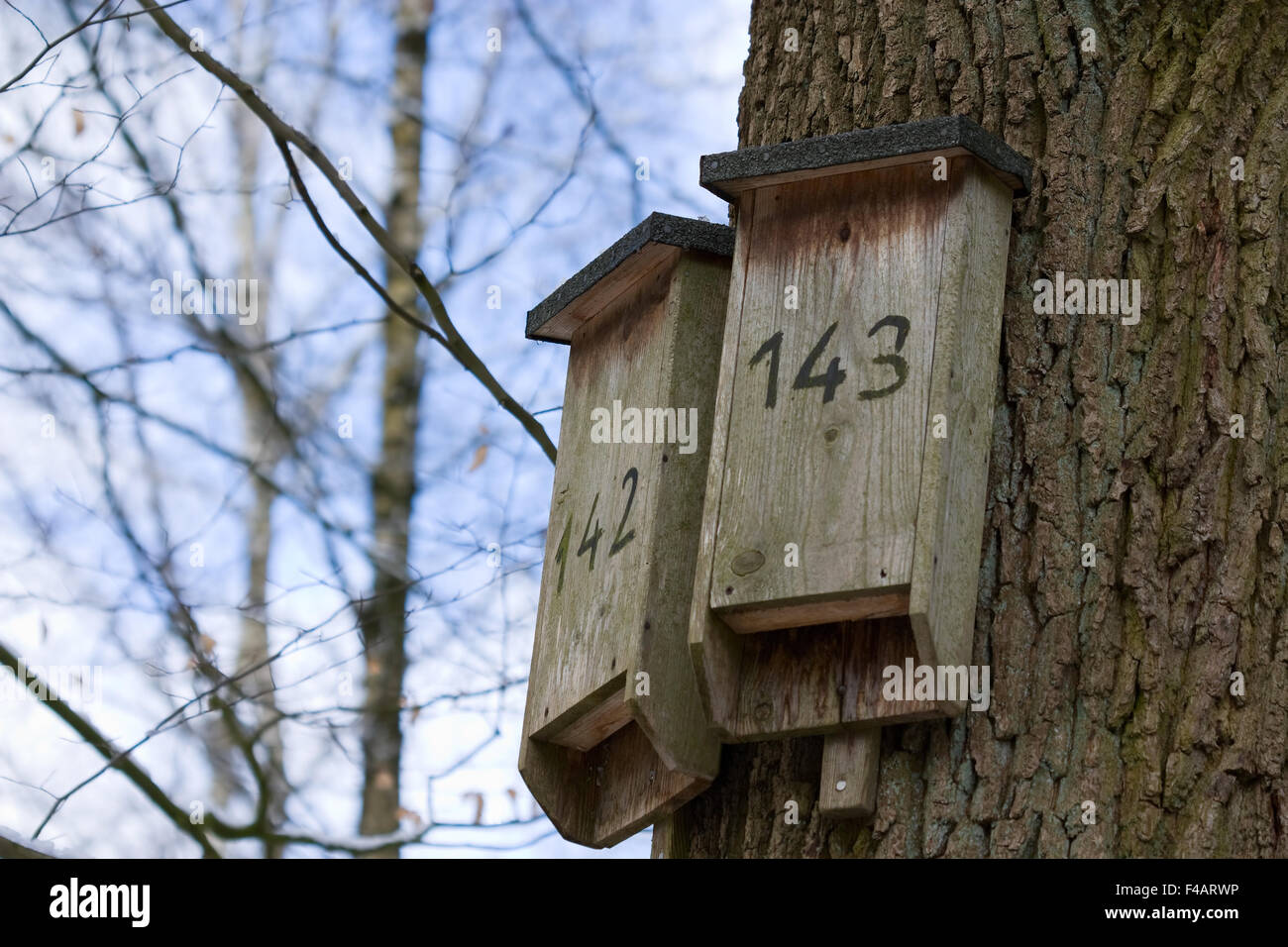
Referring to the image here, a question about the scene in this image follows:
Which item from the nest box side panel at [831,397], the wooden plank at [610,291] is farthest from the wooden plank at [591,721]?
the wooden plank at [610,291]

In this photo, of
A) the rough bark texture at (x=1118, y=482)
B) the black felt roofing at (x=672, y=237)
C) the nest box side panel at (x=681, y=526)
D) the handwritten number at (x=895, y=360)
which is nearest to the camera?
the rough bark texture at (x=1118, y=482)

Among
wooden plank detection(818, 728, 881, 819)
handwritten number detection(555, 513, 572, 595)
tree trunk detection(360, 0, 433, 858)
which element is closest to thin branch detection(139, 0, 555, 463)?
tree trunk detection(360, 0, 433, 858)

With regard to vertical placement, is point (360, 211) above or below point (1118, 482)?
above

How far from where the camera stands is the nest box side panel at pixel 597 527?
101 inches

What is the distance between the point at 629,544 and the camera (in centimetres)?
258

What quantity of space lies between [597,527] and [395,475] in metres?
4.08

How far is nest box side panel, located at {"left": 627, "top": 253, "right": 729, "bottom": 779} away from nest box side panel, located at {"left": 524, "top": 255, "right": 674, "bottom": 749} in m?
0.02

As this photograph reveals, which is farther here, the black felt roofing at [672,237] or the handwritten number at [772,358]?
the black felt roofing at [672,237]

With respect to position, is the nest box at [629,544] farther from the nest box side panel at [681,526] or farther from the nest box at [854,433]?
the nest box at [854,433]

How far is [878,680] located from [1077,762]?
297mm

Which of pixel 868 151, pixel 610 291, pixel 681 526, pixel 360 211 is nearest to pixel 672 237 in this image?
pixel 610 291

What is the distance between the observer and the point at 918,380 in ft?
7.55

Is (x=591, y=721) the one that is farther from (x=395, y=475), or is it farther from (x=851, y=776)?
(x=395, y=475)

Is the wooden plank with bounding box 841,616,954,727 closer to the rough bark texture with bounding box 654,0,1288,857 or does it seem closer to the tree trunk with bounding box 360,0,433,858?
the rough bark texture with bounding box 654,0,1288,857
